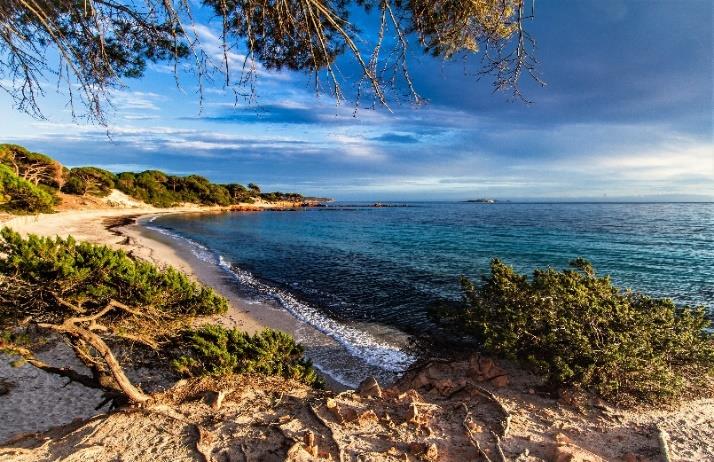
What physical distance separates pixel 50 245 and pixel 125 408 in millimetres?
2874

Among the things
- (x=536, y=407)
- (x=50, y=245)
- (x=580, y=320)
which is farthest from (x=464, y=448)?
(x=50, y=245)

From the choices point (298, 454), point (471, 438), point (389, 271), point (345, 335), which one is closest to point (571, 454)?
point (471, 438)

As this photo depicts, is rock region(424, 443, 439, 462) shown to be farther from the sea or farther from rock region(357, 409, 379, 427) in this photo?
the sea

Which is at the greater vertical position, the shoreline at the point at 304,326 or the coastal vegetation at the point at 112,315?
the coastal vegetation at the point at 112,315

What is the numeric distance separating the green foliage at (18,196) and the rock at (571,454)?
131 ft

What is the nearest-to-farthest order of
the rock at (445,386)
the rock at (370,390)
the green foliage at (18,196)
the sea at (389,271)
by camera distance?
the rock at (370,390) → the rock at (445,386) → the sea at (389,271) → the green foliage at (18,196)

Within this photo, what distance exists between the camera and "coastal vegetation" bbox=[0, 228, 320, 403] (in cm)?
475

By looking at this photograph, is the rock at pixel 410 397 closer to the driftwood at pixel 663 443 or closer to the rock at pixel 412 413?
the rock at pixel 412 413

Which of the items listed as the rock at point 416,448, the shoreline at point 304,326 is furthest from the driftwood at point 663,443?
the shoreline at point 304,326

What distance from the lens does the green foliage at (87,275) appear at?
465 centimetres

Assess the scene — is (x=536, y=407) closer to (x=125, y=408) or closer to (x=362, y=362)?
(x=362, y=362)

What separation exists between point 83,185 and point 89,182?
364 cm

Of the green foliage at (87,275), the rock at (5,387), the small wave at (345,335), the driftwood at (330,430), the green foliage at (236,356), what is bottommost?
the small wave at (345,335)

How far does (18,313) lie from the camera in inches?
191
